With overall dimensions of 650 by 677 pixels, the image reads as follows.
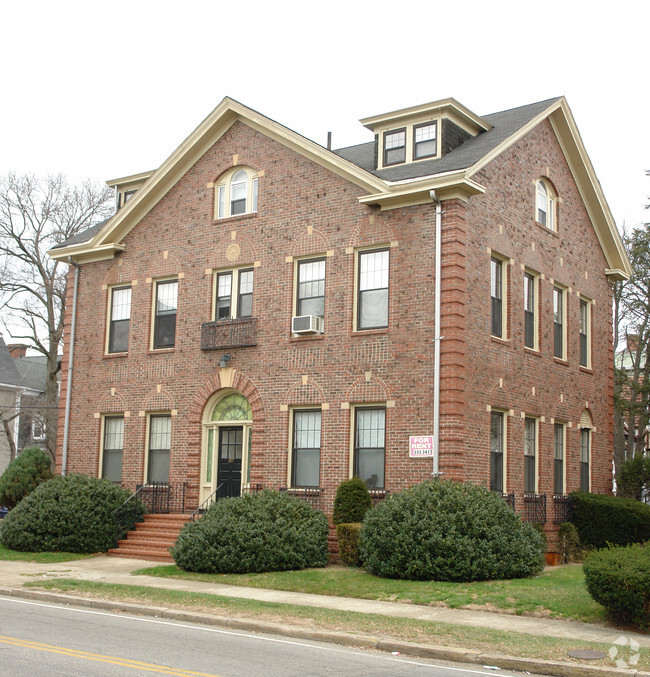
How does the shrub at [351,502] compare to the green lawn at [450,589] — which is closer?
the green lawn at [450,589]

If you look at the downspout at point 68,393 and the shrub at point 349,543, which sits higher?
the downspout at point 68,393

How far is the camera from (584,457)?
25.4 m

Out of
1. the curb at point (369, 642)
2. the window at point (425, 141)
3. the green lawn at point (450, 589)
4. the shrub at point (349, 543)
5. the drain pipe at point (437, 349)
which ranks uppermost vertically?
the window at point (425, 141)

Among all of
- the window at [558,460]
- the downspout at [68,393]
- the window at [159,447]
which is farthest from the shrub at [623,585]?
the downspout at [68,393]

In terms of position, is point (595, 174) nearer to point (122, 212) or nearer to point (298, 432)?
point (298, 432)

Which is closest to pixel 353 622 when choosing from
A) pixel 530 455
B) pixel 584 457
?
pixel 530 455

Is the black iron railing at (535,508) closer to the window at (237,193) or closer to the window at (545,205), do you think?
the window at (545,205)

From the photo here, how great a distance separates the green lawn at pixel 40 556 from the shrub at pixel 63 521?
246 mm

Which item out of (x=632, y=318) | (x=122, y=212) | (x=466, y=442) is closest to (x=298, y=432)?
(x=466, y=442)

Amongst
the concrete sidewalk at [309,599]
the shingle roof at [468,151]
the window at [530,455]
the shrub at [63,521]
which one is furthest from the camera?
the window at [530,455]

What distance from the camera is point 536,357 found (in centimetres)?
2294

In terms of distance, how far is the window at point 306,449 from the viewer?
21297 millimetres

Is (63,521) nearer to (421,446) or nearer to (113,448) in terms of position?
(113,448)

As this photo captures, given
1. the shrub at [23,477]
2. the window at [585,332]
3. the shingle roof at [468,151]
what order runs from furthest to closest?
the window at [585,332]
the shrub at [23,477]
the shingle roof at [468,151]
